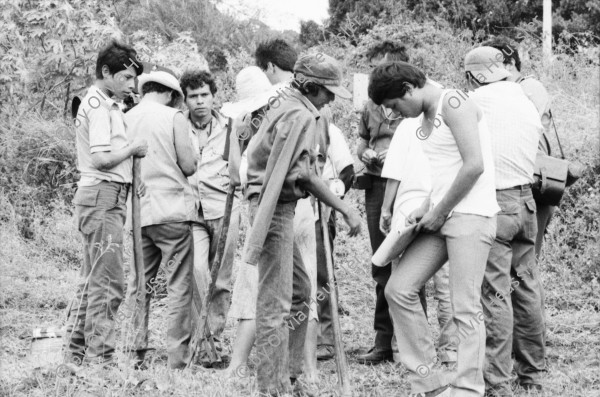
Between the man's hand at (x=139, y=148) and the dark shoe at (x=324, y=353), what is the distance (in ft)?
6.55

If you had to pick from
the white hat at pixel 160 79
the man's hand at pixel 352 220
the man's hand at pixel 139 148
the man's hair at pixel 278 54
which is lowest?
the man's hand at pixel 352 220

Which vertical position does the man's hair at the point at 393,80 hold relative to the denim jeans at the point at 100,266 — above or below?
above

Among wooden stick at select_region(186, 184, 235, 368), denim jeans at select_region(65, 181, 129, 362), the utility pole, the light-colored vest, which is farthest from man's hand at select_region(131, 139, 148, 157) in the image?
the utility pole

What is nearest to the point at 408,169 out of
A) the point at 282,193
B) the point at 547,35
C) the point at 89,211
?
the point at 282,193

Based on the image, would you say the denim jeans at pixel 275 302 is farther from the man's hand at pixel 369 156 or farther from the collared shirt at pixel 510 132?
the man's hand at pixel 369 156

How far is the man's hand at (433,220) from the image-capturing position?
174 inches

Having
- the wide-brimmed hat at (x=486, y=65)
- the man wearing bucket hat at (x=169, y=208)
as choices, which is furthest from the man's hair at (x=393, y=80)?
the man wearing bucket hat at (x=169, y=208)

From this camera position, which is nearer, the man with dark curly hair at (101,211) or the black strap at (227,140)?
the man with dark curly hair at (101,211)

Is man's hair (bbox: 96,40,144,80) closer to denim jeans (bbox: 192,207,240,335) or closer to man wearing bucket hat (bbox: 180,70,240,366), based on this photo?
man wearing bucket hat (bbox: 180,70,240,366)

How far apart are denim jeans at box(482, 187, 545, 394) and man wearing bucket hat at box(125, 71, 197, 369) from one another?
2.06 m

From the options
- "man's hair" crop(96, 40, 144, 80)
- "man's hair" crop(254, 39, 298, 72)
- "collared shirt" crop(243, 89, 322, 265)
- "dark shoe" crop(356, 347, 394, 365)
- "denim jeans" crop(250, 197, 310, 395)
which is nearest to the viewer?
"collared shirt" crop(243, 89, 322, 265)

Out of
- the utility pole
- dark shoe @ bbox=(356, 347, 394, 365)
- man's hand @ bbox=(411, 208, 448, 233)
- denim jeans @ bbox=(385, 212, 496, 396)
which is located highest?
the utility pole

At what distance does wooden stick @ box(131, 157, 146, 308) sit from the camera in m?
5.54

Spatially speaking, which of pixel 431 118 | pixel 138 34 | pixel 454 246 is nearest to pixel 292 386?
pixel 454 246
